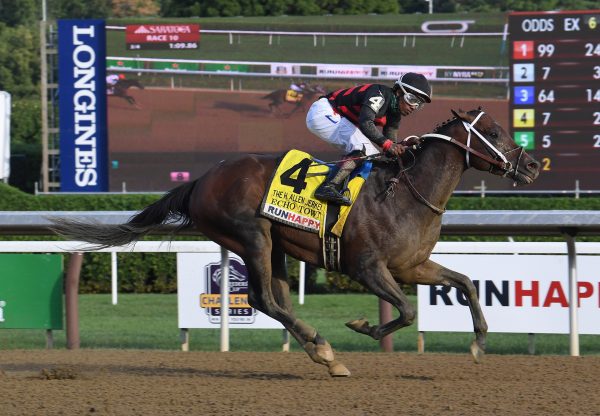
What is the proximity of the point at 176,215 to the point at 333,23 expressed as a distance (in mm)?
10427

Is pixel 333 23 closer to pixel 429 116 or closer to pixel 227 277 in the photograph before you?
pixel 429 116

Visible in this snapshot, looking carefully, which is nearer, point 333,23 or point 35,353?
point 35,353

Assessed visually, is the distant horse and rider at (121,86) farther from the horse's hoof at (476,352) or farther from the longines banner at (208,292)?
the horse's hoof at (476,352)

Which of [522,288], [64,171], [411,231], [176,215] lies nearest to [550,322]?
[522,288]

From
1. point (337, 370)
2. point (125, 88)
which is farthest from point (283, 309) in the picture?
point (125, 88)

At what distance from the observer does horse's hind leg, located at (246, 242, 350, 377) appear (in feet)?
20.7

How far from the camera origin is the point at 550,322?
786cm

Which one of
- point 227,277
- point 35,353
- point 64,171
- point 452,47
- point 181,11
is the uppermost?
point 181,11

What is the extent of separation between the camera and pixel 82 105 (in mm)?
17031

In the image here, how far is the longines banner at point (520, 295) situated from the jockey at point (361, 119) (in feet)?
5.55

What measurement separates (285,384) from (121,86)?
11.6m

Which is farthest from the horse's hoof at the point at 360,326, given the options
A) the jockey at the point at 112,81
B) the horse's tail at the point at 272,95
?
the jockey at the point at 112,81

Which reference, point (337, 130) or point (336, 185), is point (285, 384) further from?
A: point (337, 130)

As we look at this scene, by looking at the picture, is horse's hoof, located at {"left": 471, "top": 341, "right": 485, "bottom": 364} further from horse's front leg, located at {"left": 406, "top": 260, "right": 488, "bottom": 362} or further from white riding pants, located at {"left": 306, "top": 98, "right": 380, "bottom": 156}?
white riding pants, located at {"left": 306, "top": 98, "right": 380, "bottom": 156}
